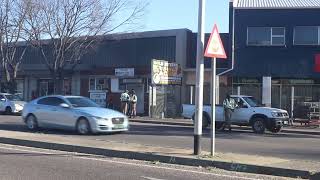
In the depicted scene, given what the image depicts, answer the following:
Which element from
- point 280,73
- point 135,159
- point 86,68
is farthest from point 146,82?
point 135,159

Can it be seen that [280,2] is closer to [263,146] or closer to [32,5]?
[32,5]

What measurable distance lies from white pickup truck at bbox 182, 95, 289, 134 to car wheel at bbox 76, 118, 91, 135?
23.5ft

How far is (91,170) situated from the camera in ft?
38.1

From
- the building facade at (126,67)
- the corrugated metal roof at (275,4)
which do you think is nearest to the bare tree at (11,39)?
the building facade at (126,67)

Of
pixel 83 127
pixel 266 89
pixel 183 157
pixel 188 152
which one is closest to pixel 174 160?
pixel 183 157

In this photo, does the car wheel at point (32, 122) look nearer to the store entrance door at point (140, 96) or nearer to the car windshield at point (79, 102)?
the car windshield at point (79, 102)

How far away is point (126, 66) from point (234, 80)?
8109 millimetres

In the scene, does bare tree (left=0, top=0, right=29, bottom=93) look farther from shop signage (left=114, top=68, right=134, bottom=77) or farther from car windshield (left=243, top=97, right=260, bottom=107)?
car windshield (left=243, top=97, right=260, bottom=107)

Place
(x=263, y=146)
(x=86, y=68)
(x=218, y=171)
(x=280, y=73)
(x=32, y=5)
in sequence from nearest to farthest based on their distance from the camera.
→ (x=218, y=171) → (x=263, y=146) → (x=280, y=73) → (x=32, y=5) → (x=86, y=68)

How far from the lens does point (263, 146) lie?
1758 cm

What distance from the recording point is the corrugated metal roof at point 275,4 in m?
36.6

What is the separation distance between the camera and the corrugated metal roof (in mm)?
36594

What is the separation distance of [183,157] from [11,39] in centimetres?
3218

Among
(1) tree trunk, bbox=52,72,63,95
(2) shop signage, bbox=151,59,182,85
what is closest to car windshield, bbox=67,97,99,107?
(2) shop signage, bbox=151,59,182,85
